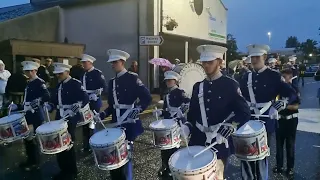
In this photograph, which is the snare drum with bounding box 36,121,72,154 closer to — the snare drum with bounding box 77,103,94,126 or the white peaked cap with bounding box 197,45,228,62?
the snare drum with bounding box 77,103,94,126

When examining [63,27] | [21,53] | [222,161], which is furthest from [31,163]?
[63,27]

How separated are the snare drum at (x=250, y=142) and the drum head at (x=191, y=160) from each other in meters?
0.92

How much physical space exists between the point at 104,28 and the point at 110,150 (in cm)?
1572

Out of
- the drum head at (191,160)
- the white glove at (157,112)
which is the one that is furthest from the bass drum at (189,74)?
the drum head at (191,160)

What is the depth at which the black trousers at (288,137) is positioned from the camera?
568 centimetres

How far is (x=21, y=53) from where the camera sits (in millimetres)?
14188

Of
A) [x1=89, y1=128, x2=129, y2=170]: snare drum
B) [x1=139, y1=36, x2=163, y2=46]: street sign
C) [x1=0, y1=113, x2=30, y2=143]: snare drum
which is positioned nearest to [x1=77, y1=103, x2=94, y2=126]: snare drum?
[x1=0, y1=113, x2=30, y2=143]: snare drum

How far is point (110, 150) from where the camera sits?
4.17 metres

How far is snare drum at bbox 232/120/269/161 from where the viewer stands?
3.95m

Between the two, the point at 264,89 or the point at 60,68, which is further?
the point at 60,68

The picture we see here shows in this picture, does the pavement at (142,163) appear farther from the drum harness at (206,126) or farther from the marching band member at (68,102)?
the drum harness at (206,126)

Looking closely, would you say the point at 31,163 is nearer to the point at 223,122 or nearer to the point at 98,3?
the point at 223,122

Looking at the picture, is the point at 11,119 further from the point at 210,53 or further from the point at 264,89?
the point at 264,89

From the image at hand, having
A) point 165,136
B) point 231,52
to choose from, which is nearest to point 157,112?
point 165,136
